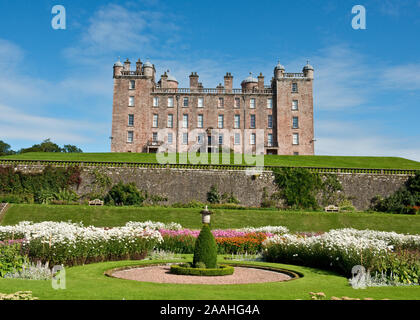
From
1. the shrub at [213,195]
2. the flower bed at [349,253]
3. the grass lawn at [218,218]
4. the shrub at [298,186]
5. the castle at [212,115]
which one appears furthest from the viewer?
the castle at [212,115]

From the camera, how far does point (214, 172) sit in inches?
1225

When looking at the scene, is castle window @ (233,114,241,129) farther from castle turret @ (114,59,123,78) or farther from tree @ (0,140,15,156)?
tree @ (0,140,15,156)

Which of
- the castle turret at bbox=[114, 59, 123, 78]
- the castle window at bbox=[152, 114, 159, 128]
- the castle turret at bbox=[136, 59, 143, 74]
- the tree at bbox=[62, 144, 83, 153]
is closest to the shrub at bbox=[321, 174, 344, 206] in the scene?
the castle window at bbox=[152, 114, 159, 128]

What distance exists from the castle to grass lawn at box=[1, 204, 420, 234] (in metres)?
24.0

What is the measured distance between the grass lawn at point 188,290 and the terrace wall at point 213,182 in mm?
20683

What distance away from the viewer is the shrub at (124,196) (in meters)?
29.4

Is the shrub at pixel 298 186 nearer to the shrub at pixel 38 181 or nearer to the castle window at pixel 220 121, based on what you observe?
the shrub at pixel 38 181

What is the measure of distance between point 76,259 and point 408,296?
9.41 meters

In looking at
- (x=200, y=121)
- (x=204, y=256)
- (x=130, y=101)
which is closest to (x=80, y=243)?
(x=204, y=256)

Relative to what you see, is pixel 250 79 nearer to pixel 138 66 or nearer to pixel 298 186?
pixel 138 66

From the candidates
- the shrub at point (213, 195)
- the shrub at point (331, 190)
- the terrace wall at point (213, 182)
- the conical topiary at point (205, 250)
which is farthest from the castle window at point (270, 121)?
the conical topiary at point (205, 250)

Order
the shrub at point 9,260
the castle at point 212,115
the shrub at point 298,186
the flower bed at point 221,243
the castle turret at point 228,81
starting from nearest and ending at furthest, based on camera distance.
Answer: the shrub at point 9,260 < the flower bed at point 221,243 < the shrub at point 298,186 < the castle at point 212,115 < the castle turret at point 228,81

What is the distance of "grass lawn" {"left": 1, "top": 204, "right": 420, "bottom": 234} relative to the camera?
22.3 metres
